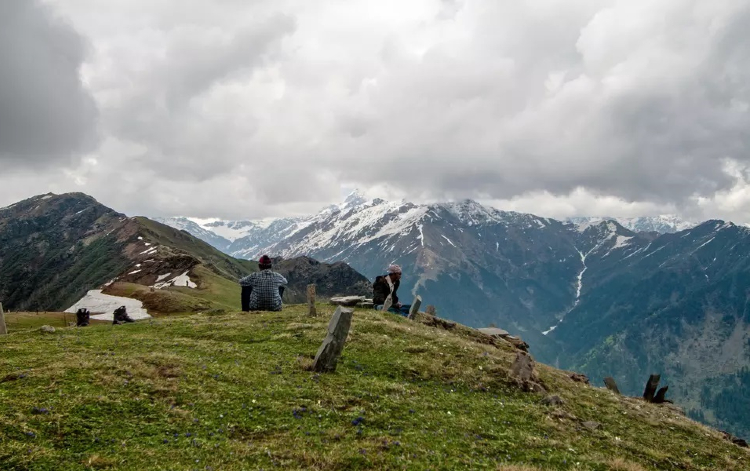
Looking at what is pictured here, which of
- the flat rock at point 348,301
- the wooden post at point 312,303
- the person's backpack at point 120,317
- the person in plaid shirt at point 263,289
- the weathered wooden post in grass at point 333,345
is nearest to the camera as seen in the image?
the weathered wooden post in grass at point 333,345

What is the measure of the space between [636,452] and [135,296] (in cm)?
→ 9154

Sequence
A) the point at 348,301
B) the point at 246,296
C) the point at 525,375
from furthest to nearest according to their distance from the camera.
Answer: the point at 348,301 → the point at 246,296 → the point at 525,375

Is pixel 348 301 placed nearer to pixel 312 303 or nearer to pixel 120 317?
pixel 312 303

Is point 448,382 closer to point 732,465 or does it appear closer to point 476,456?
point 476,456

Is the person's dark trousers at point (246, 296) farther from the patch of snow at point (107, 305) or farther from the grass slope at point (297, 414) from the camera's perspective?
the patch of snow at point (107, 305)

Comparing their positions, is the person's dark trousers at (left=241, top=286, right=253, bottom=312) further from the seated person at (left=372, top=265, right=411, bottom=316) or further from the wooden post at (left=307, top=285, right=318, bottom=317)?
the seated person at (left=372, top=265, right=411, bottom=316)

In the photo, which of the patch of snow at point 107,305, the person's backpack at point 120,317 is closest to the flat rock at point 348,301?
the person's backpack at point 120,317

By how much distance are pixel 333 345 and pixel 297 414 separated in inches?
227

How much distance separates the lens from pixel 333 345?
2112 centimetres

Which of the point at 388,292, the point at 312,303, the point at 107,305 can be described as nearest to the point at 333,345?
the point at 312,303

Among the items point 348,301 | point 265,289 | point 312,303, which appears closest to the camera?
point 312,303

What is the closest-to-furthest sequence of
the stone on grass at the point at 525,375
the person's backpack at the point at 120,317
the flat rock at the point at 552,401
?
1. the flat rock at the point at 552,401
2. the stone on grass at the point at 525,375
3. the person's backpack at the point at 120,317

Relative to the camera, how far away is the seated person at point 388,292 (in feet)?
131

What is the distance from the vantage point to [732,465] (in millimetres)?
18219
